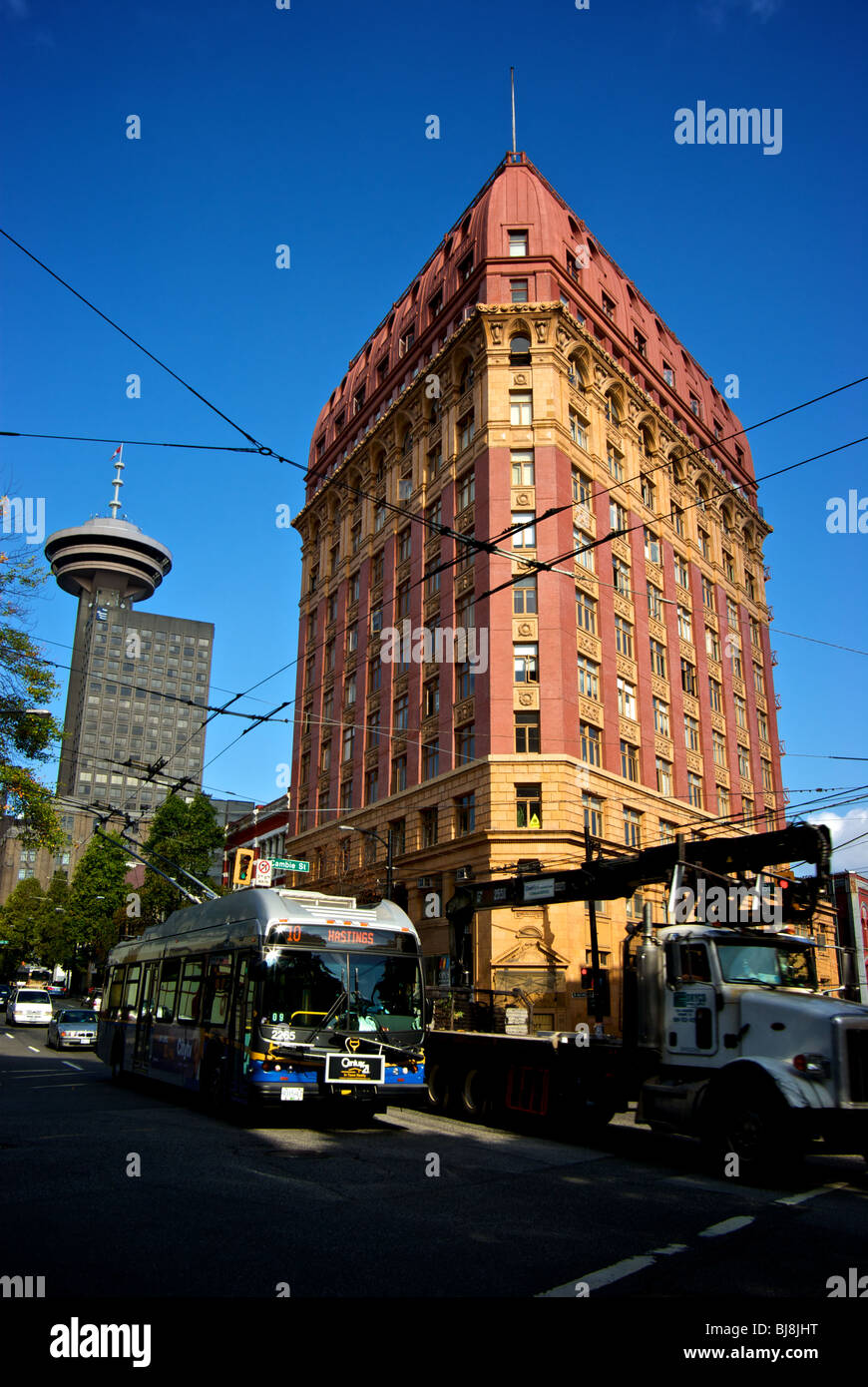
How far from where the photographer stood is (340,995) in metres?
14.1

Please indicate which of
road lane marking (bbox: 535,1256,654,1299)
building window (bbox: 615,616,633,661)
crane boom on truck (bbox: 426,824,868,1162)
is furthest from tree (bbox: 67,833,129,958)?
road lane marking (bbox: 535,1256,654,1299)

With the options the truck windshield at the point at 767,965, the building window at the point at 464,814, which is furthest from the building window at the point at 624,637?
the truck windshield at the point at 767,965

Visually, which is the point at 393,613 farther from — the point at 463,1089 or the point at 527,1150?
the point at 527,1150

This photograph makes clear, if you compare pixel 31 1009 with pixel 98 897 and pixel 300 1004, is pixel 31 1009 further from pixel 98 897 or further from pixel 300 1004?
pixel 300 1004

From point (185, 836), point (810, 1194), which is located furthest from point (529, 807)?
point (185, 836)

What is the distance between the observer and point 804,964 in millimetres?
12555

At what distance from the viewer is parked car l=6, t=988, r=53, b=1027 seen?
142 feet

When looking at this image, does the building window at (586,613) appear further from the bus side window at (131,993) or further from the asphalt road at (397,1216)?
the asphalt road at (397,1216)

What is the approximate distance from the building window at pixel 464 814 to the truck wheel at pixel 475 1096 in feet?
59.8

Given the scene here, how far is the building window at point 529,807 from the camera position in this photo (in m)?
32.8

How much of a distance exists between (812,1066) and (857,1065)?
484mm
